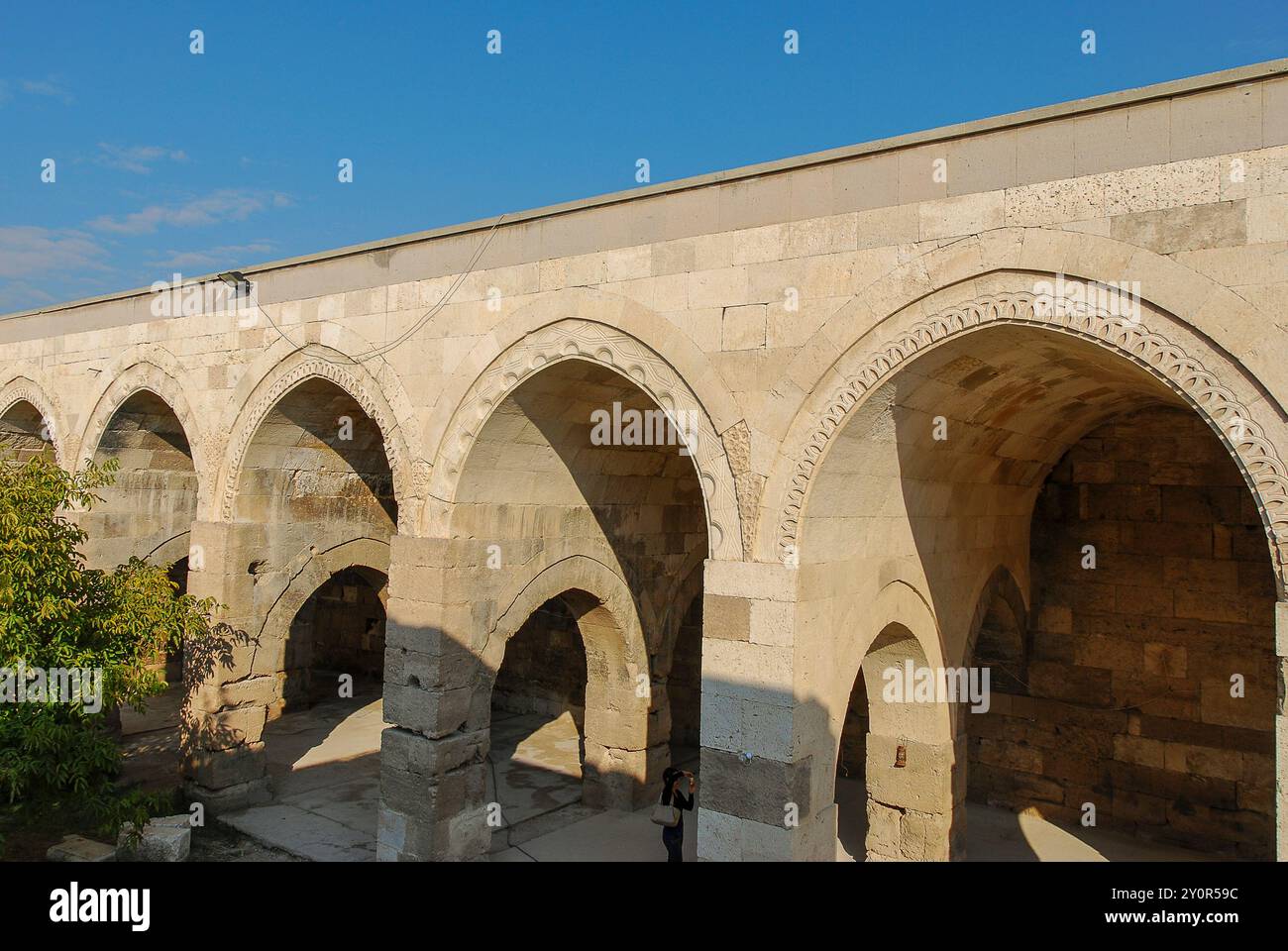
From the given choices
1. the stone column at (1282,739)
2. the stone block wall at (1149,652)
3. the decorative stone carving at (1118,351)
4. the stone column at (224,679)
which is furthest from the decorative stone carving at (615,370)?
the stone block wall at (1149,652)

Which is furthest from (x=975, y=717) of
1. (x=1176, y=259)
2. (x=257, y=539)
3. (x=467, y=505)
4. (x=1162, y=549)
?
(x=257, y=539)

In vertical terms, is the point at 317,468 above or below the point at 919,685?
above

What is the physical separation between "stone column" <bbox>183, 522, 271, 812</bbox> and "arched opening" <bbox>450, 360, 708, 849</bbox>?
9.77 feet

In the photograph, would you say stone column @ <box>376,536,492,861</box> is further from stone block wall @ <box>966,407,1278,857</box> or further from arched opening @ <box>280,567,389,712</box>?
arched opening @ <box>280,567,389,712</box>

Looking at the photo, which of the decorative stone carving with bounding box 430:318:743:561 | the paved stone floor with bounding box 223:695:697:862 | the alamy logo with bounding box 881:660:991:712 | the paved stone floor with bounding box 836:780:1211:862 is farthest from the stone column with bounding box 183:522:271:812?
the alamy logo with bounding box 881:660:991:712

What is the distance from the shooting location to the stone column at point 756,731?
5094mm

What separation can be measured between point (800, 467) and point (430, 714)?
138 inches

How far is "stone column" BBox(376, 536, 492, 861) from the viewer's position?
6832 mm

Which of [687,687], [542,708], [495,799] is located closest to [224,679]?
[495,799]

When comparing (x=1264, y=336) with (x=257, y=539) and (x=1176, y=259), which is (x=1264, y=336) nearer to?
(x=1176, y=259)

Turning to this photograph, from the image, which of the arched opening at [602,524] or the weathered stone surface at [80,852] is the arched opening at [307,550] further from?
the arched opening at [602,524]

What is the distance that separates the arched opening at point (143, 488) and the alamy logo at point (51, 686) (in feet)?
15.0

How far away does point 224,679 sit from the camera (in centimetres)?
859
